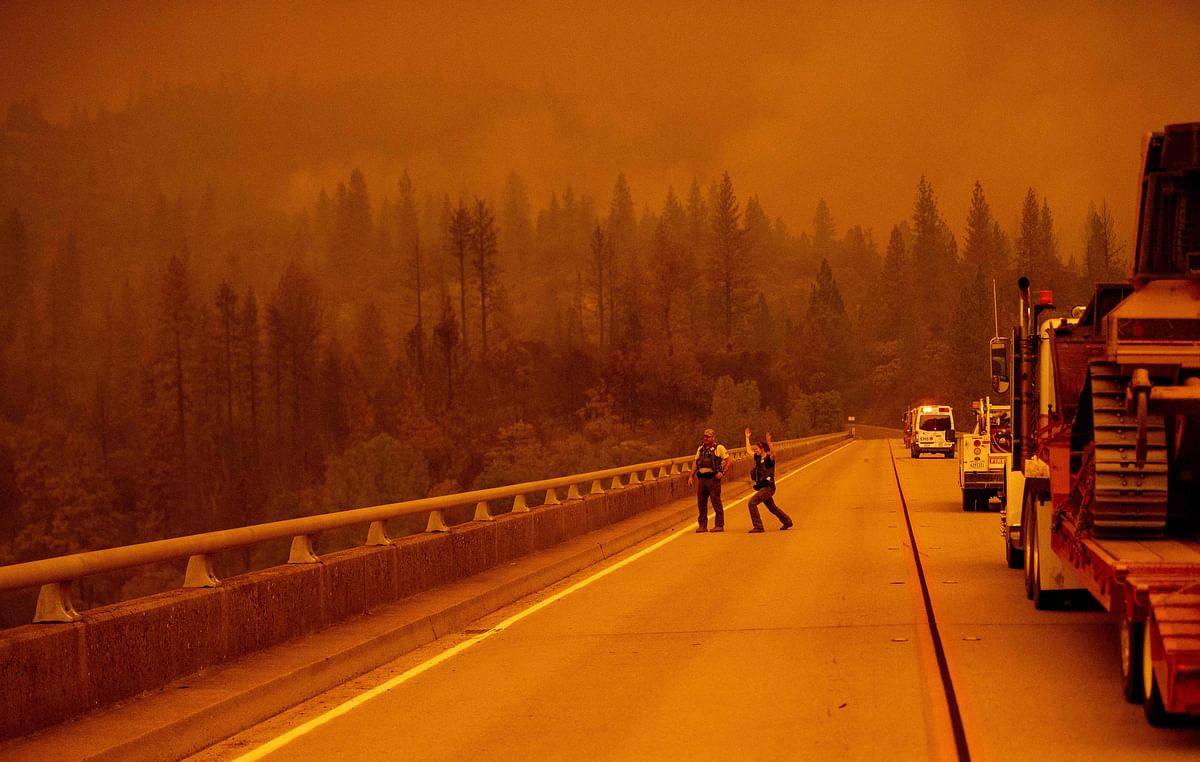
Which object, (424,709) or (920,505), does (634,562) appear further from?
(920,505)

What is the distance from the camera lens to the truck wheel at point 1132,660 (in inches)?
339

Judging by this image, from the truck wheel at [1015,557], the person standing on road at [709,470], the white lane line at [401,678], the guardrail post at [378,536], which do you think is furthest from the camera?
the person standing on road at [709,470]

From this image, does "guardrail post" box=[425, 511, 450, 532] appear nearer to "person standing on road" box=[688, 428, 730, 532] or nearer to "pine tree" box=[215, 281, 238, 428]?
"person standing on road" box=[688, 428, 730, 532]

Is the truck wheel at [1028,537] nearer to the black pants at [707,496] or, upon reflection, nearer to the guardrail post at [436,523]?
the guardrail post at [436,523]

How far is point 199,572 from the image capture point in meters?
9.97

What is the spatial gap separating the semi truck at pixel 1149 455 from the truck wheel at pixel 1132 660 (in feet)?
0.04

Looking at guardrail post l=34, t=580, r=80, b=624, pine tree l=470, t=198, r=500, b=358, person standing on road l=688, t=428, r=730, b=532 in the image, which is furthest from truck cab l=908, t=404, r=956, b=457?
pine tree l=470, t=198, r=500, b=358

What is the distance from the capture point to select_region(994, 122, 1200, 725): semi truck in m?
7.72

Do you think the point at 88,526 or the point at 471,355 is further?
the point at 471,355

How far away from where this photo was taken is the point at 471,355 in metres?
157

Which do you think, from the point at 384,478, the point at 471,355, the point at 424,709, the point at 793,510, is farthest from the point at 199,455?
the point at 424,709

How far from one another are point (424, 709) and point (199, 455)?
5792 inches

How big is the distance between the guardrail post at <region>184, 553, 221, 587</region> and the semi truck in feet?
19.8

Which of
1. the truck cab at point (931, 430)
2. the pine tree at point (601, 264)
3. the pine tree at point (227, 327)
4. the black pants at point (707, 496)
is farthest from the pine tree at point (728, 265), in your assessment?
the black pants at point (707, 496)
